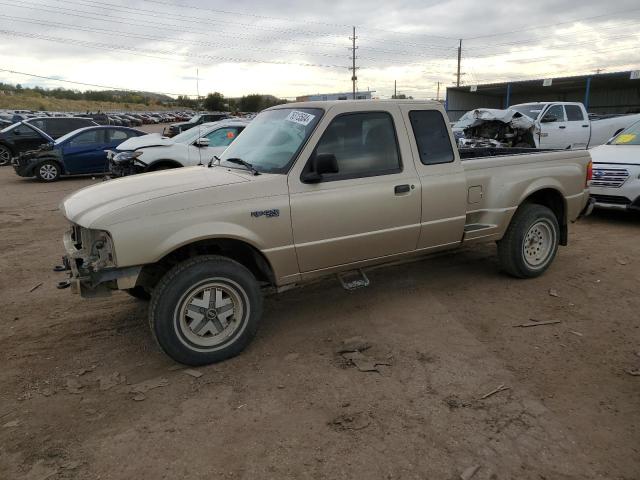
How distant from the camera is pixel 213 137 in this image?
1172cm

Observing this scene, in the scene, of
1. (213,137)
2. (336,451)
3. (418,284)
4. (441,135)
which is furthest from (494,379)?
(213,137)

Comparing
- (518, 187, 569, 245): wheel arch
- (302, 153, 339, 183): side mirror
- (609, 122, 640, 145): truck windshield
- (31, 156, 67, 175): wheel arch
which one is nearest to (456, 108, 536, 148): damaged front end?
(609, 122, 640, 145): truck windshield

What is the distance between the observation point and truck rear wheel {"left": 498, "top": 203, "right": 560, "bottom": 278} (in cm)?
521

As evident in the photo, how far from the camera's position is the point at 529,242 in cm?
538

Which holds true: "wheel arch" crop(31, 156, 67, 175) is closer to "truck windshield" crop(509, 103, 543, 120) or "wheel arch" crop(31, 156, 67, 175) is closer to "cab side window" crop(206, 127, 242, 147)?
"cab side window" crop(206, 127, 242, 147)

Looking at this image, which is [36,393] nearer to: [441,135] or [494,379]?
[494,379]

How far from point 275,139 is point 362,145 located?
76 centimetres

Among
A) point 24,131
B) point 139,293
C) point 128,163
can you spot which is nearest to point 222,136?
point 128,163

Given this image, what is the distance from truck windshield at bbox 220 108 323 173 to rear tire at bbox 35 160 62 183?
11.8 meters

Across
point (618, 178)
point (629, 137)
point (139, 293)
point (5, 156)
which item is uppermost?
point (629, 137)

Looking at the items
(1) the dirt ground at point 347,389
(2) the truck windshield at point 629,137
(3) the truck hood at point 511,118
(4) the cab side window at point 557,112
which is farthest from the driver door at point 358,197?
(4) the cab side window at point 557,112

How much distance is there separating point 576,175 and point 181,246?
4.47 meters

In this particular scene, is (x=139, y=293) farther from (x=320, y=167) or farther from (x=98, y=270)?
(x=320, y=167)

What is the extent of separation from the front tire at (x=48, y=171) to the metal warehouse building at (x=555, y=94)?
74.0 feet
